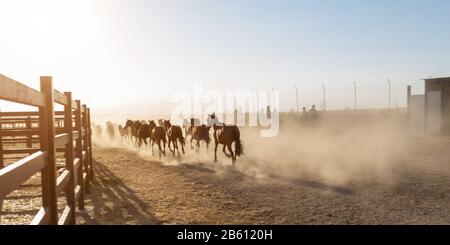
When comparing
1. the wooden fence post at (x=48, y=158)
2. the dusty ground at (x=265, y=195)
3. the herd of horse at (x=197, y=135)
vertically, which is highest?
the wooden fence post at (x=48, y=158)

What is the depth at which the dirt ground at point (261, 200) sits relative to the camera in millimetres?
6516

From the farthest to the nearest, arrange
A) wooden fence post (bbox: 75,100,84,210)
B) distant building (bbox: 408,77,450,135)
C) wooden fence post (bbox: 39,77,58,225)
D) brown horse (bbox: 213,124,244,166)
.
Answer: distant building (bbox: 408,77,450,135) → brown horse (bbox: 213,124,244,166) → wooden fence post (bbox: 75,100,84,210) → wooden fence post (bbox: 39,77,58,225)

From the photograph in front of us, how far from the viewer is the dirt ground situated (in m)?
6.52

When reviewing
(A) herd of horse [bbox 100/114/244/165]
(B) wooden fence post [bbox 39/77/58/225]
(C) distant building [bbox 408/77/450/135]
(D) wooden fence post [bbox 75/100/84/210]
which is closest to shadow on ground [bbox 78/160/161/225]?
(D) wooden fence post [bbox 75/100/84/210]

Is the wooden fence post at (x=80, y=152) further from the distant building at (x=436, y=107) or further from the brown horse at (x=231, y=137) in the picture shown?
the distant building at (x=436, y=107)

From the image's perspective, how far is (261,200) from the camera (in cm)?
800

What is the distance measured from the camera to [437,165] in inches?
492

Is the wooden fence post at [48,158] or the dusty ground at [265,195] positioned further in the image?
the dusty ground at [265,195]

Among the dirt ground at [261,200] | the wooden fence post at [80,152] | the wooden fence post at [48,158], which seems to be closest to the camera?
the wooden fence post at [48,158]

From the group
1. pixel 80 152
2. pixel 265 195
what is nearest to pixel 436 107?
pixel 265 195

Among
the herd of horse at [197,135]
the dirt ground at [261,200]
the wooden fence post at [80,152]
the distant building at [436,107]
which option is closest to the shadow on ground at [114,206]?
the dirt ground at [261,200]

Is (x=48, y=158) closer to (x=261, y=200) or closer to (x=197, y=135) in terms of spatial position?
(x=261, y=200)

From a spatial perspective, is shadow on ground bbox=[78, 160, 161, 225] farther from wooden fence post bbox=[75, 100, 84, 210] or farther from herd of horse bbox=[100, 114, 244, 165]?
herd of horse bbox=[100, 114, 244, 165]

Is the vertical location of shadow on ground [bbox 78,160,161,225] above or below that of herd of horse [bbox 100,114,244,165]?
below
